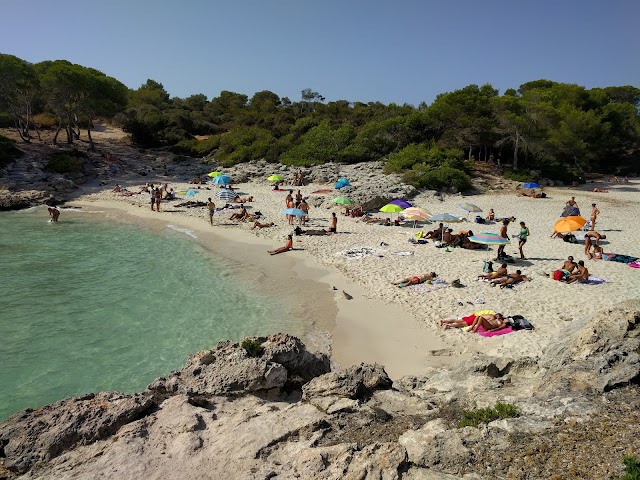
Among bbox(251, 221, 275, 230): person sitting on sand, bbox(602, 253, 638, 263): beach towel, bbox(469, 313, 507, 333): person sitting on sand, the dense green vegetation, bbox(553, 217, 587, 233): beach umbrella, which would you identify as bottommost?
bbox(469, 313, 507, 333): person sitting on sand

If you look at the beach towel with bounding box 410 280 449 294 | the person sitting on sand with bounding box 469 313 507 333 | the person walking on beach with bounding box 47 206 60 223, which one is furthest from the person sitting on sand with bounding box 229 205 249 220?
the person sitting on sand with bounding box 469 313 507 333

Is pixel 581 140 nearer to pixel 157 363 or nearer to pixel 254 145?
pixel 254 145

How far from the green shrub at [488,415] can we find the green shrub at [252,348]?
12.6 feet

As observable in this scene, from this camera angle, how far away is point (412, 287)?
14.8 meters

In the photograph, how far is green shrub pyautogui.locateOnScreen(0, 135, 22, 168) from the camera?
34.7 metres

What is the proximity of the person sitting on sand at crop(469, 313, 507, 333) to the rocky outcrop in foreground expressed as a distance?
3.27m

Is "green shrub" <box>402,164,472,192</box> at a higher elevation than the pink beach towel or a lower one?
higher

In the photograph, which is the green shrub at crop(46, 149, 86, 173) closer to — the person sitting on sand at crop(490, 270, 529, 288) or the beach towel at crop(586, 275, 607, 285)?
the person sitting on sand at crop(490, 270, 529, 288)

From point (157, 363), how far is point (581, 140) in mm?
47072

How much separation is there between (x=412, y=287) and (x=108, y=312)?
34.7ft

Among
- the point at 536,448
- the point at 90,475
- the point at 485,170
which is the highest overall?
the point at 485,170

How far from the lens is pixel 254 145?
47125 mm

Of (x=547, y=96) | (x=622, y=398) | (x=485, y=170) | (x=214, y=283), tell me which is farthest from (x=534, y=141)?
(x=622, y=398)

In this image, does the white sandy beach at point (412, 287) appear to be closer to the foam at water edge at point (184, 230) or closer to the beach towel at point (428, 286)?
the beach towel at point (428, 286)
